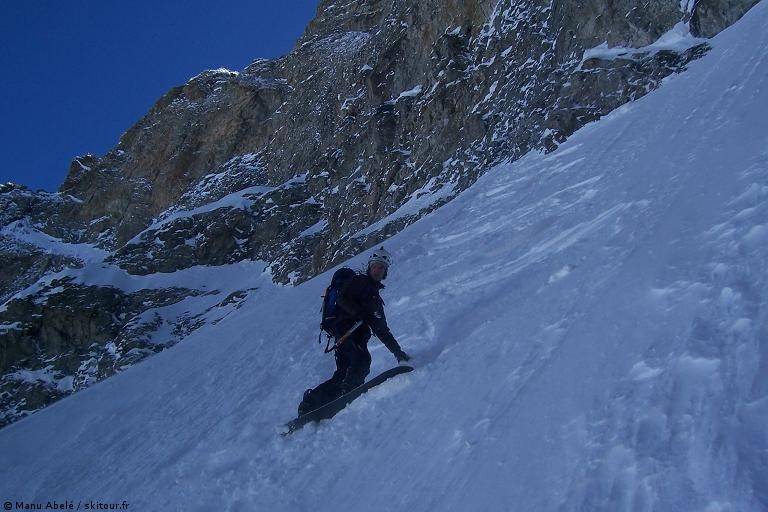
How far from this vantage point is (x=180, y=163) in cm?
7800

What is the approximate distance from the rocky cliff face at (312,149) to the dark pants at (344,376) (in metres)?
14.0

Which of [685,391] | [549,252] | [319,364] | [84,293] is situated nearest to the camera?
[685,391]

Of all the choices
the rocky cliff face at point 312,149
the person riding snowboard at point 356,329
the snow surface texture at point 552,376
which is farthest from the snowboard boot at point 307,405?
the rocky cliff face at point 312,149

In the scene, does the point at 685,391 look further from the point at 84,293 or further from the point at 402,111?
the point at 84,293

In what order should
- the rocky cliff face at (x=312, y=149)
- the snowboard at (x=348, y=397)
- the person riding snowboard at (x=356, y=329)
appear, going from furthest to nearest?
the rocky cliff face at (x=312, y=149) → the person riding snowboard at (x=356, y=329) → the snowboard at (x=348, y=397)

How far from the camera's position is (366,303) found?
260 inches

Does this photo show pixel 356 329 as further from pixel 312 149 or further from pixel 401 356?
pixel 312 149

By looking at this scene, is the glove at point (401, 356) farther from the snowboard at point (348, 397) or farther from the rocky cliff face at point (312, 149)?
the rocky cliff face at point (312, 149)

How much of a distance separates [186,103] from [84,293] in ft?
114

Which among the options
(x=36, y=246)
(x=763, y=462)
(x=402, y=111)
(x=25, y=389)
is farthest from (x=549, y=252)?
(x=36, y=246)

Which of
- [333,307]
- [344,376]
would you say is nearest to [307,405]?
[344,376]

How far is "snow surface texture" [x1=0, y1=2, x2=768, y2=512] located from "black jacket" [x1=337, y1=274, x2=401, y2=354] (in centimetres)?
53

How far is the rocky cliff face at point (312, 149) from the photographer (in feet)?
74.0

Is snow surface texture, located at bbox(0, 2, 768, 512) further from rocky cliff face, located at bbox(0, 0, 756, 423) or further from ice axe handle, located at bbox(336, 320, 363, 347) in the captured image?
rocky cliff face, located at bbox(0, 0, 756, 423)
